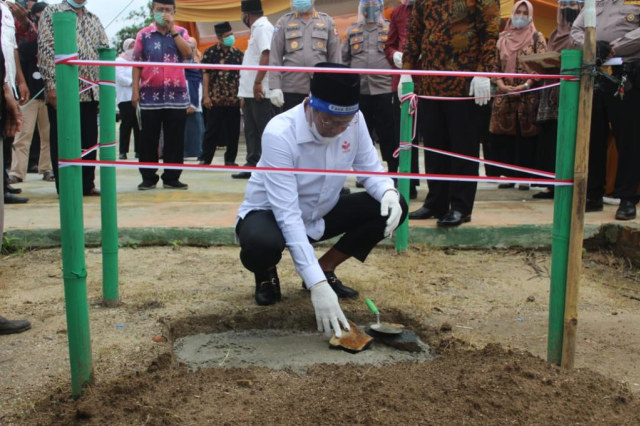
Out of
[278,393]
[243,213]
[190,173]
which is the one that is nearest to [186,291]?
[243,213]

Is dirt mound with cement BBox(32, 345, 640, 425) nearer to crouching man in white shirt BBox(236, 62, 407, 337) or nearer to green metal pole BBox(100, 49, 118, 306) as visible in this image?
crouching man in white shirt BBox(236, 62, 407, 337)

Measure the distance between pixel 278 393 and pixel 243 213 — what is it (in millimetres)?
1073

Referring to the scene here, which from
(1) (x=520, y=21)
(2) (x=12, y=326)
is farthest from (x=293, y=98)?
(2) (x=12, y=326)

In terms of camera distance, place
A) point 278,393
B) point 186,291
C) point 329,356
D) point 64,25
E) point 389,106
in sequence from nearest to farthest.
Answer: point 64,25, point 278,393, point 329,356, point 186,291, point 389,106

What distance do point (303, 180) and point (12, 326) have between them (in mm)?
1361

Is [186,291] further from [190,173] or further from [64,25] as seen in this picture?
[190,173]

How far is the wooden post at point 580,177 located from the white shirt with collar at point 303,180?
89 cm

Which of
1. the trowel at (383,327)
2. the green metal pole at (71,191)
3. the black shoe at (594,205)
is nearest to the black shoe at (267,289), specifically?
the trowel at (383,327)

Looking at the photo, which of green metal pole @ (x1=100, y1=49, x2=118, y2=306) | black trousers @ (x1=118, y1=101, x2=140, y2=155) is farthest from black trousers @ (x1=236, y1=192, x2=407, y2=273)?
black trousers @ (x1=118, y1=101, x2=140, y2=155)

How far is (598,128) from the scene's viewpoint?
4629 mm

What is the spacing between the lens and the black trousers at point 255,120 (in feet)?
21.5

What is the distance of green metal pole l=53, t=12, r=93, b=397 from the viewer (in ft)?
6.64

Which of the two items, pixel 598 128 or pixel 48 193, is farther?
pixel 48 193

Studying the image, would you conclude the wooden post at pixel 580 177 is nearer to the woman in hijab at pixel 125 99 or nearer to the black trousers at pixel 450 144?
the black trousers at pixel 450 144
